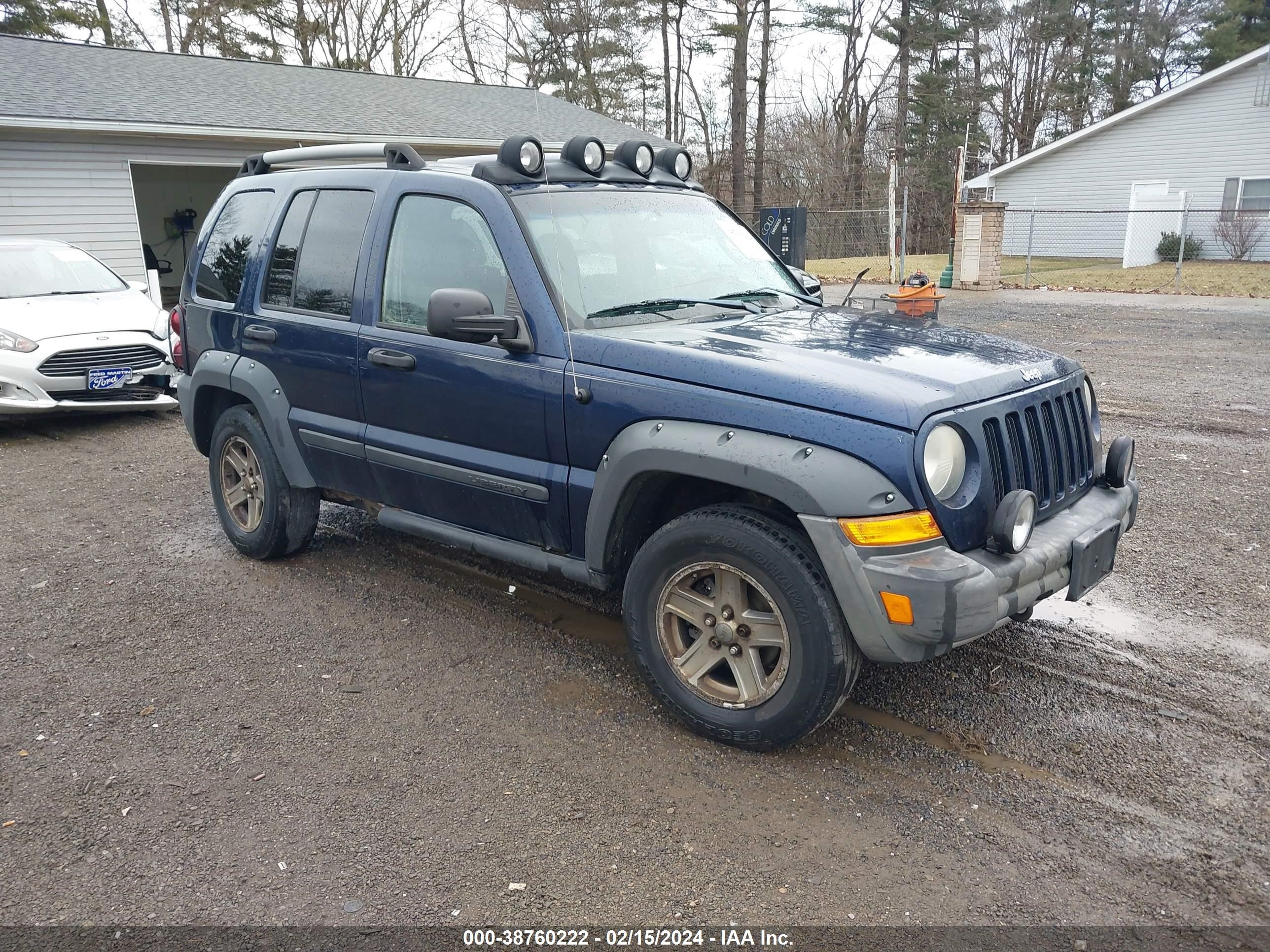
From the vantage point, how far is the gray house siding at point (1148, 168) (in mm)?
26609

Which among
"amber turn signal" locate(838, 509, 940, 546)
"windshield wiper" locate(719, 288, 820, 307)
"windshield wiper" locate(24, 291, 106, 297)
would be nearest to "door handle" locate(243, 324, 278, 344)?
"windshield wiper" locate(719, 288, 820, 307)

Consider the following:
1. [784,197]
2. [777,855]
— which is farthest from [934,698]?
[784,197]

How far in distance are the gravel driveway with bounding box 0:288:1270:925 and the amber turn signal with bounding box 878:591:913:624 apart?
640 millimetres

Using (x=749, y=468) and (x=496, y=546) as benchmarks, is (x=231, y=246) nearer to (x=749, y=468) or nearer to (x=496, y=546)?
(x=496, y=546)

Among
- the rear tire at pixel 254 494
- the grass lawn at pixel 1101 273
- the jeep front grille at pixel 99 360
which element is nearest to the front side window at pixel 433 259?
the rear tire at pixel 254 494

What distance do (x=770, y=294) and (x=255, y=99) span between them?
1605cm

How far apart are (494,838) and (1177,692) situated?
2.67 metres

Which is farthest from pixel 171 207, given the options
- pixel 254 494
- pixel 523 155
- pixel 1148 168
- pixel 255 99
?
pixel 1148 168

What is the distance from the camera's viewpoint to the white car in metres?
8.45

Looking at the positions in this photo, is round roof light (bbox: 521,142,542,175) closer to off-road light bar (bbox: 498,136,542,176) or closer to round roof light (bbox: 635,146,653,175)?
off-road light bar (bbox: 498,136,542,176)

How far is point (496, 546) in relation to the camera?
4164mm

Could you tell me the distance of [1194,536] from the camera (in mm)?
5508

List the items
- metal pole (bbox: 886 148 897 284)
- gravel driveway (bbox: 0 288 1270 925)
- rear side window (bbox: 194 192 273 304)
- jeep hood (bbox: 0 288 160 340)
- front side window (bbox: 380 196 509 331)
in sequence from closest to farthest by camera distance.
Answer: gravel driveway (bbox: 0 288 1270 925)
front side window (bbox: 380 196 509 331)
rear side window (bbox: 194 192 273 304)
jeep hood (bbox: 0 288 160 340)
metal pole (bbox: 886 148 897 284)

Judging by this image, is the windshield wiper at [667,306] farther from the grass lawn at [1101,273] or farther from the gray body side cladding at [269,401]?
the grass lawn at [1101,273]
